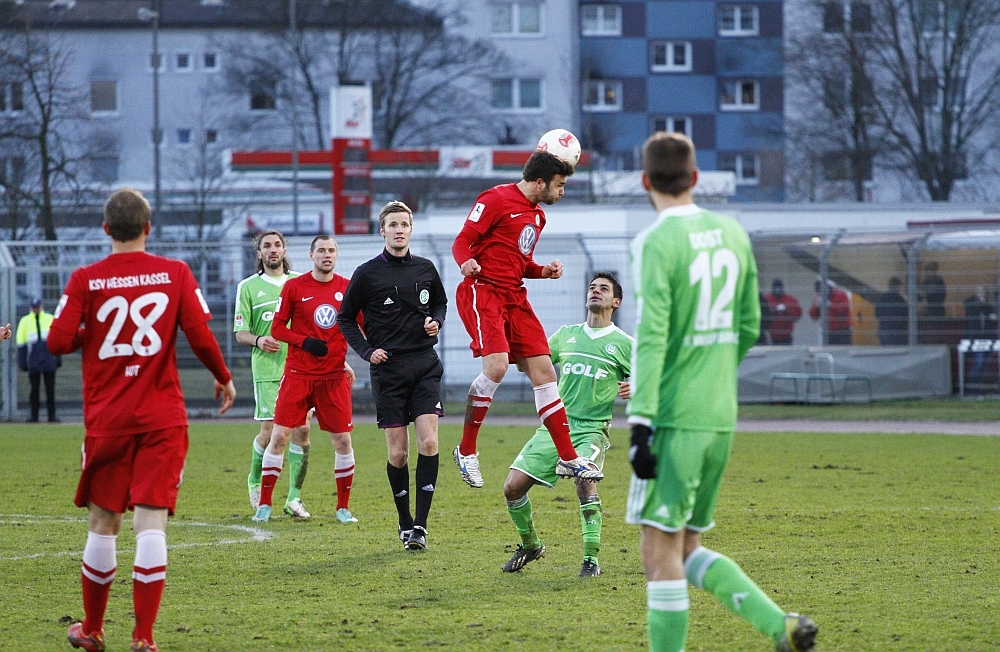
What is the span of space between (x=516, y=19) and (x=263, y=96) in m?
13.4

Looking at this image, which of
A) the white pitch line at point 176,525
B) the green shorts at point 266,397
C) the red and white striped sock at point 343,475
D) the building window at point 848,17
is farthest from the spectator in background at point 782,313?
the building window at point 848,17

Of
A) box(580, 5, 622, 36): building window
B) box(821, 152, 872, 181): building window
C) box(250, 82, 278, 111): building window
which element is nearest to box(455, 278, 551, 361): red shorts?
box(821, 152, 872, 181): building window

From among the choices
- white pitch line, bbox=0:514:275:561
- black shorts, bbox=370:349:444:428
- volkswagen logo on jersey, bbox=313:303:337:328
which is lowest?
white pitch line, bbox=0:514:275:561

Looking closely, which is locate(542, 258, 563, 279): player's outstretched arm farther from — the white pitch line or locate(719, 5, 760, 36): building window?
locate(719, 5, 760, 36): building window

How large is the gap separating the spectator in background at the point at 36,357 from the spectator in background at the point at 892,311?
46.1ft

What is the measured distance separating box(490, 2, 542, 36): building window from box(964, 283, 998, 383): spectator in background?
4330 cm

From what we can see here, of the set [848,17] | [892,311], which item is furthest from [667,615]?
[848,17]

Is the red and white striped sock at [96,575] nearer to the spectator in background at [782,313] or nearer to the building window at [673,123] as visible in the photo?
the spectator in background at [782,313]

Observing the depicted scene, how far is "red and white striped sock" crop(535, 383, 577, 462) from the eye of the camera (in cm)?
788

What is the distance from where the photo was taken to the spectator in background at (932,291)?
877 inches

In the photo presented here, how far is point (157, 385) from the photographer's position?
5.63 metres

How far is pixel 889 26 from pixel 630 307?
29831 mm

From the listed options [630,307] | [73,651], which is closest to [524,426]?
[630,307]

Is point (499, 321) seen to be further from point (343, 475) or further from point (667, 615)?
point (667, 615)
